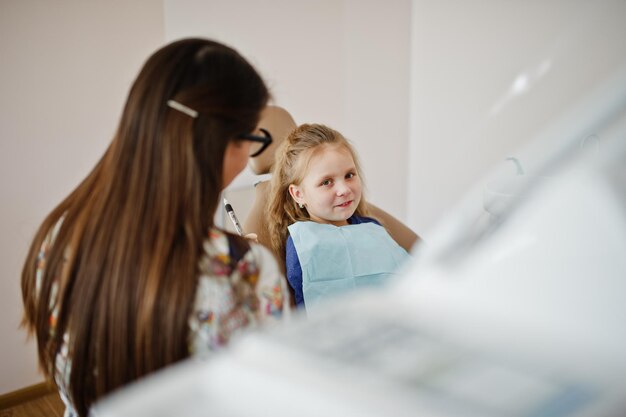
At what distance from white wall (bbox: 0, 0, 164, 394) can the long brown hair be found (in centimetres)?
124

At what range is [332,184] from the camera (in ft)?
4.81

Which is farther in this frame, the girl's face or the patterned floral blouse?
the girl's face

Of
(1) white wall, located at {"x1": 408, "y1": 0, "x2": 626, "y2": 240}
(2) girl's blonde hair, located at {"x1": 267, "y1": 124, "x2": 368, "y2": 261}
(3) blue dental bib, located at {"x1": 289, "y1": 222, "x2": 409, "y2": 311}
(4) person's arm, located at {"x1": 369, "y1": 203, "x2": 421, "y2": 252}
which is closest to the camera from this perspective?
(3) blue dental bib, located at {"x1": 289, "y1": 222, "x2": 409, "y2": 311}

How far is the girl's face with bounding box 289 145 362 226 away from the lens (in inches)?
57.3

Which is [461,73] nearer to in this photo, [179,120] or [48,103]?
[48,103]

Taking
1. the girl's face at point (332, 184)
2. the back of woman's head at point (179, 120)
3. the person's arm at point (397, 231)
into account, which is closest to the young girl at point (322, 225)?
the girl's face at point (332, 184)

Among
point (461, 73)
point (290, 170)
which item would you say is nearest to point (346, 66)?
point (461, 73)

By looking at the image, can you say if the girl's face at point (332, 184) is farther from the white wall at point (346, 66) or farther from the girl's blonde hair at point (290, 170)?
the white wall at point (346, 66)

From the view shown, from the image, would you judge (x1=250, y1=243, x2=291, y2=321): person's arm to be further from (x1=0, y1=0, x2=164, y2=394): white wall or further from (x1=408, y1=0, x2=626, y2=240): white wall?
(x1=0, y1=0, x2=164, y2=394): white wall

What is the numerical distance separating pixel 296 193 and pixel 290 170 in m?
0.06

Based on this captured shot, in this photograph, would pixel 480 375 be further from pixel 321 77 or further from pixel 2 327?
pixel 321 77

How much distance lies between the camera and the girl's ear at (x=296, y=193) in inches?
59.3

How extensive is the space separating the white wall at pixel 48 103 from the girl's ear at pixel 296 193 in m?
0.83

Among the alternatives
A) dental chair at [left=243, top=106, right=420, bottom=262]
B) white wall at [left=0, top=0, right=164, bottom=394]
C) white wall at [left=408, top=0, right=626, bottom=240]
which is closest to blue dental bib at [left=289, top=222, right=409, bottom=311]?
dental chair at [left=243, top=106, right=420, bottom=262]
